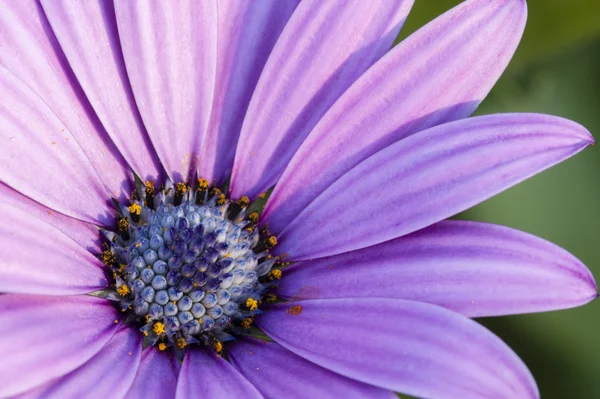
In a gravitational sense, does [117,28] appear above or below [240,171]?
above

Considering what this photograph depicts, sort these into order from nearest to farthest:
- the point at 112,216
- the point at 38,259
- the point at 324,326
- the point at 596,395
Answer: the point at 38,259 < the point at 324,326 < the point at 112,216 < the point at 596,395

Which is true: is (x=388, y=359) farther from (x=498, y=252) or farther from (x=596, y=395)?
(x=596, y=395)

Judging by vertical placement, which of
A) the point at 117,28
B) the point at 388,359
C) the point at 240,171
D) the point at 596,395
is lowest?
the point at 388,359

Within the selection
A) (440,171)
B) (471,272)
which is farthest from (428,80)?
(471,272)

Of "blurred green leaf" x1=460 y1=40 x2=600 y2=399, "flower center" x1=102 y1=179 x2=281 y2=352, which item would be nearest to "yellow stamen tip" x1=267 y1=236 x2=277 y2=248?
"flower center" x1=102 y1=179 x2=281 y2=352

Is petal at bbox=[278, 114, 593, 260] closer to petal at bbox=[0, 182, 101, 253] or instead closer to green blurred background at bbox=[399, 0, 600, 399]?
petal at bbox=[0, 182, 101, 253]

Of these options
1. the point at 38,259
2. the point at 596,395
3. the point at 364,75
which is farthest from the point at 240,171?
the point at 596,395

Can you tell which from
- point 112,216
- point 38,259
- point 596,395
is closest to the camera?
Answer: point 38,259
